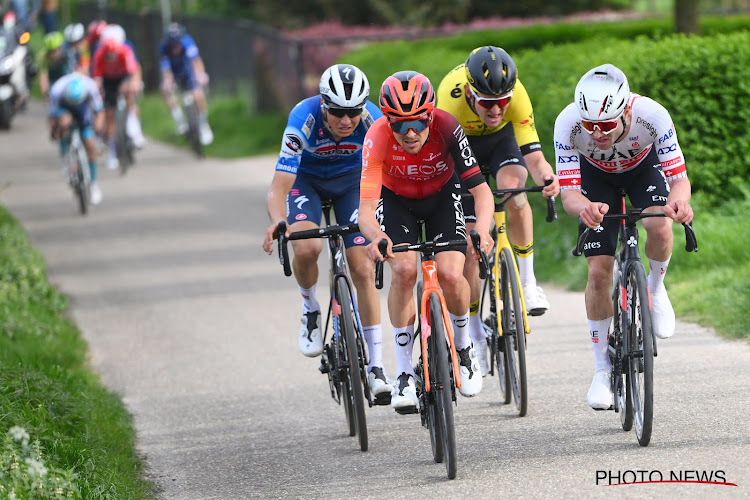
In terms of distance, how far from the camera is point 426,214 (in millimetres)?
7090

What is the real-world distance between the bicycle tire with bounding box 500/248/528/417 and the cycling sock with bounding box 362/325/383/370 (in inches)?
31.4

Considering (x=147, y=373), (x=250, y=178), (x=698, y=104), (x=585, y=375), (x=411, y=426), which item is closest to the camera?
(x=411, y=426)

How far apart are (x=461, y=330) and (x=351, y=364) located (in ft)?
2.19

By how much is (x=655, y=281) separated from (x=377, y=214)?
5.35 ft

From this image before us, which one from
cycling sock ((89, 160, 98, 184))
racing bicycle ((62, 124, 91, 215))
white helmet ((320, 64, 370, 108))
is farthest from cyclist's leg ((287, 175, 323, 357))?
cycling sock ((89, 160, 98, 184))

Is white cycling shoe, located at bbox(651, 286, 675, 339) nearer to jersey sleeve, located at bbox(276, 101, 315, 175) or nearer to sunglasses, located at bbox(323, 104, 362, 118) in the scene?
sunglasses, located at bbox(323, 104, 362, 118)

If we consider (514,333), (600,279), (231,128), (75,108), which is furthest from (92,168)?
(600,279)

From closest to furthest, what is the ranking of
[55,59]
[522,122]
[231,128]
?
[522,122]
[55,59]
[231,128]

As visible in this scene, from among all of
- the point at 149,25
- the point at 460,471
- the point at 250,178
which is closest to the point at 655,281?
the point at 460,471

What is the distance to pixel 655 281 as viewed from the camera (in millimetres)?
6934

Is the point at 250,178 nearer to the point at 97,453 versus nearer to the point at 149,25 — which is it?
the point at 97,453

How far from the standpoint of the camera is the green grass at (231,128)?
23.9 m

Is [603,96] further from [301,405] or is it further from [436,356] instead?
[301,405]

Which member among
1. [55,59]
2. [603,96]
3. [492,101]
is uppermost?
[603,96]
